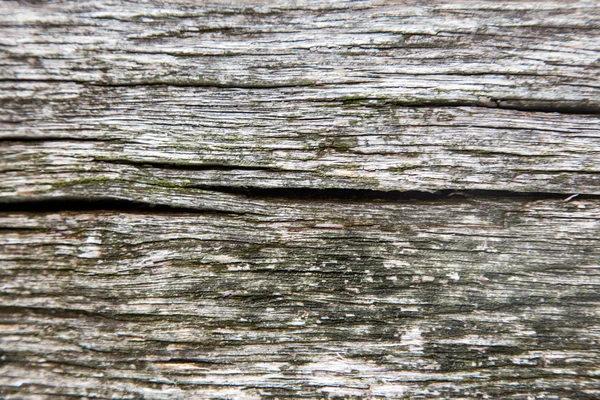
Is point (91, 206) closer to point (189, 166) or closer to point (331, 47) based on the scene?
point (189, 166)

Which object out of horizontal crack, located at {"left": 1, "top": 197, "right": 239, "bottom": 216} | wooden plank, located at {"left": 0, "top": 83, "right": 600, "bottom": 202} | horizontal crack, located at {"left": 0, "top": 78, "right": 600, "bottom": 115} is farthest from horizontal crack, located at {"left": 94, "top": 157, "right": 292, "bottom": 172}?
horizontal crack, located at {"left": 0, "top": 78, "right": 600, "bottom": 115}

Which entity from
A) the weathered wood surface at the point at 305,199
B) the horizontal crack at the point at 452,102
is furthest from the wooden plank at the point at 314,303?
the horizontal crack at the point at 452,102

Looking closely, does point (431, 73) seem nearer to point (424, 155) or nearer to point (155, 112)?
point (424, 155)

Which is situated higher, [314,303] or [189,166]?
[189,166]

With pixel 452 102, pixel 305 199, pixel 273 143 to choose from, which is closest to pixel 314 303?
pixel 305 199

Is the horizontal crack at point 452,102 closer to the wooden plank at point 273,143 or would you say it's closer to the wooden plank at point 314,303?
the wooden plank at point 273,143

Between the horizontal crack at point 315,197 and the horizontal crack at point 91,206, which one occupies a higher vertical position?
the horizontal crack at point 315,197

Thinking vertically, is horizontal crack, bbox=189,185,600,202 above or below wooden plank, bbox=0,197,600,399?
above

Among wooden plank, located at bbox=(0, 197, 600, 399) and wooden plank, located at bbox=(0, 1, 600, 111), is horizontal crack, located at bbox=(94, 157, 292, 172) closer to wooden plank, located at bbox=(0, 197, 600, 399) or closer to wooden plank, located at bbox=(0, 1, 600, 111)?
wooden plank, located at bbox=(0, 197, 600, 399)
